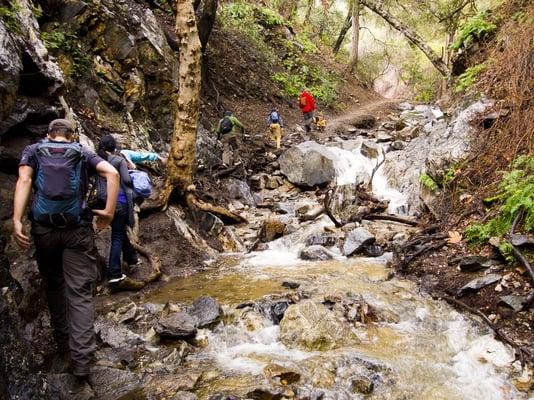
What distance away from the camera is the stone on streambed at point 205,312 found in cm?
566

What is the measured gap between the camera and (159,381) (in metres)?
4.42

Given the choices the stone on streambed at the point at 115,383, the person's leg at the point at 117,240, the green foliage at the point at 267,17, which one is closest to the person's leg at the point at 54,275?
the stone on streambed at the point at 115,383

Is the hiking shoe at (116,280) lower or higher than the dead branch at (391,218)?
lower

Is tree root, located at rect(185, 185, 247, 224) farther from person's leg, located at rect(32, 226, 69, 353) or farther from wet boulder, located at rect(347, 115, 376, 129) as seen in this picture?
wet boulder, located at rect(347, 115, 376, 129)

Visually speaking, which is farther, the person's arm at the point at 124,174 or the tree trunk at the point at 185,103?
the tree trunk at the point at 185,103

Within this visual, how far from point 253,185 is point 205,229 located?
466cm

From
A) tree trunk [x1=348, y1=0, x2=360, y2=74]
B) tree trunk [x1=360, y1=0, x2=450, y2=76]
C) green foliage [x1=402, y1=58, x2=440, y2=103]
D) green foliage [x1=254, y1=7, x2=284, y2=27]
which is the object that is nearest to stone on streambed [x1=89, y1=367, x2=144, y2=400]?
tree trunk [x1=360, y1=0, x2=450, y2=76]

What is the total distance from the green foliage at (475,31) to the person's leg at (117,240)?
386 inches

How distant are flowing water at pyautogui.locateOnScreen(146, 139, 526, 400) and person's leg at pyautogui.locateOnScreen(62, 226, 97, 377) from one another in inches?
44.7

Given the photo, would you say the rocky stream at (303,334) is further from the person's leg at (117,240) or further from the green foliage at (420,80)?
the green foliage at (420,80)

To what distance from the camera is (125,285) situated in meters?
6.71

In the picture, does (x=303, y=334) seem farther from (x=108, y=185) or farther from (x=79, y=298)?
(x=108, y=185)

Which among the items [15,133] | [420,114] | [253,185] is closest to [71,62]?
[15,133]

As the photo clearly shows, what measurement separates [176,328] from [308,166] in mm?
9451
